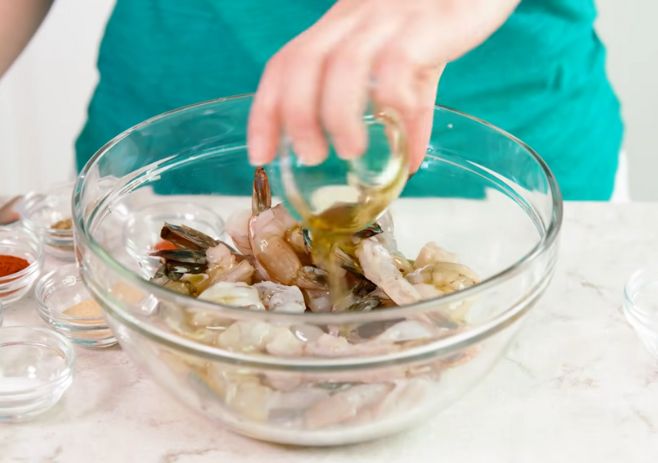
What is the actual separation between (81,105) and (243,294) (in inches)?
72.5

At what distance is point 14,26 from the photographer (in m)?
1.23

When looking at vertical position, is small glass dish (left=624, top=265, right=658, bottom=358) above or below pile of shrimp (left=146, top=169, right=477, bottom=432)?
below

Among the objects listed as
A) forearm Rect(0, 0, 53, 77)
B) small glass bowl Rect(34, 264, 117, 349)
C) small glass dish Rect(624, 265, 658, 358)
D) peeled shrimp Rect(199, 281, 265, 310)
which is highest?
forearm Rect(0, 0, 53, 77)

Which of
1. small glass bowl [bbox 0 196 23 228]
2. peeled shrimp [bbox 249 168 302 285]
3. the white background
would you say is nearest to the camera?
peeled shrimp [bbox 249 168 302 285]

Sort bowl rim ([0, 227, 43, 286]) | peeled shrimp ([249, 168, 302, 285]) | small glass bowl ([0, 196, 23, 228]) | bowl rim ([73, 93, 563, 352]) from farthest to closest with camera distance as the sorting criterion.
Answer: small glass bowl ([0, 196, 23, 228])
bowl rim ([0, 227, 43, 286])
peeled shrimp ([249, 168, 302, 285])
bowl rim ([73, 93, 563, 352])

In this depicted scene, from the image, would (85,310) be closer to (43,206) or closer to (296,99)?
(43,206)

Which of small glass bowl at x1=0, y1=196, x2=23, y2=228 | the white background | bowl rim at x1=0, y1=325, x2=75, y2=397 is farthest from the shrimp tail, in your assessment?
the white background

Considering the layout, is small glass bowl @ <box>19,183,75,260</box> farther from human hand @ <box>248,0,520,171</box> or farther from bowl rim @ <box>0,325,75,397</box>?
human hand @ <box>248,0,520,171</box>

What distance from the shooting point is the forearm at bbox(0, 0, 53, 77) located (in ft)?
3.99

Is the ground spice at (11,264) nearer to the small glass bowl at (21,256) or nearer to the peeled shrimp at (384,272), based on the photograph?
the small glass bowl at (21,256)

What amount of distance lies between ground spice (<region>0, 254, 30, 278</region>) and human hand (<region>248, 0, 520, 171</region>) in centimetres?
43

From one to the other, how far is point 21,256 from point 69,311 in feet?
0.44

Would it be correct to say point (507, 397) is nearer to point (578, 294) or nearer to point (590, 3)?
point (578, 294)

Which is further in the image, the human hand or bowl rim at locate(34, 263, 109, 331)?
bowl rim at locate(34, 263, 109, 331)
